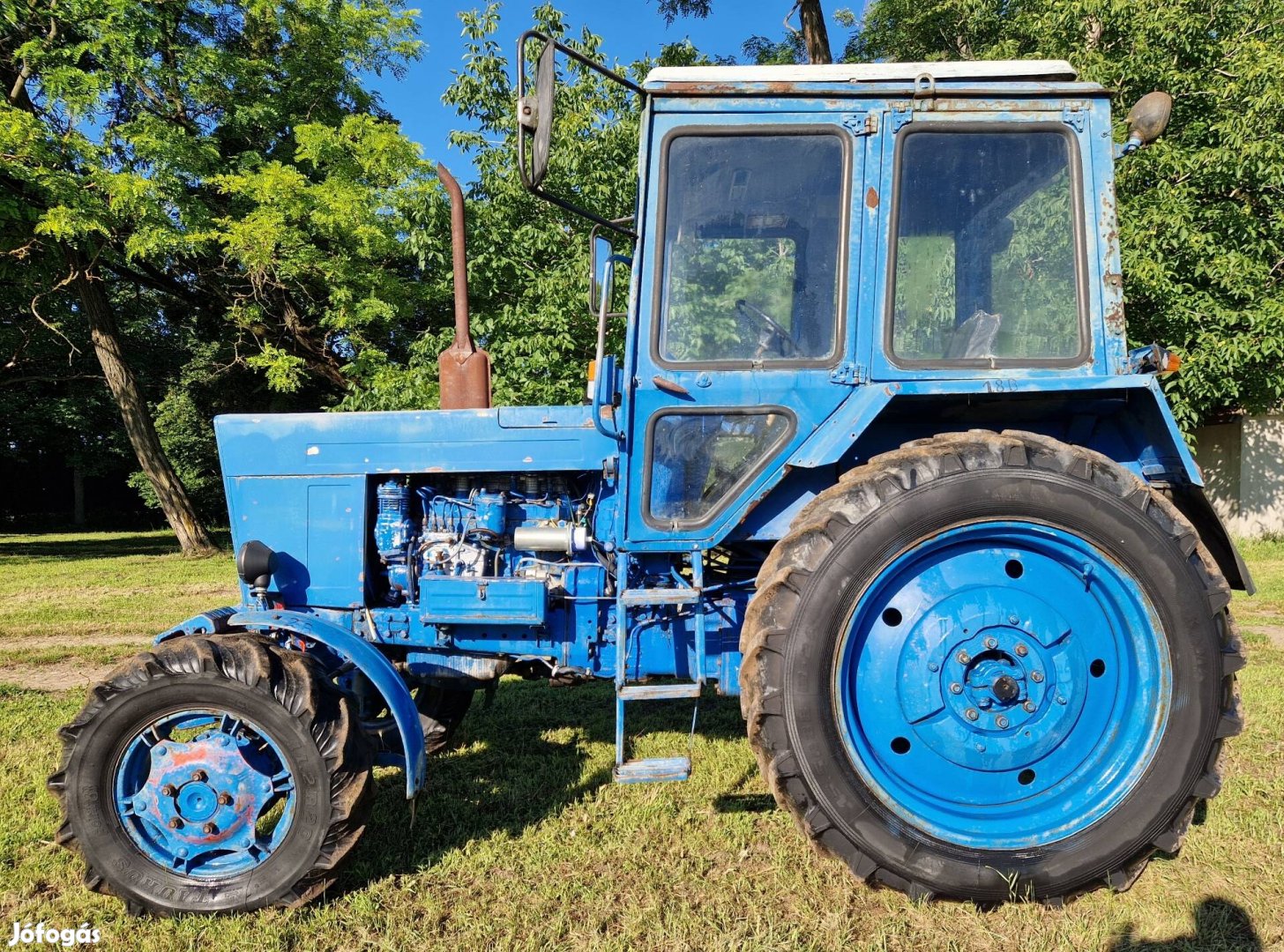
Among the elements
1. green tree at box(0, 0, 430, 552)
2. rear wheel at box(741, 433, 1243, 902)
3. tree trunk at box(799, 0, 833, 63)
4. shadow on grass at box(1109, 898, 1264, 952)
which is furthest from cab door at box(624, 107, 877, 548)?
tree trunk at box(799, 0, 833, 63)

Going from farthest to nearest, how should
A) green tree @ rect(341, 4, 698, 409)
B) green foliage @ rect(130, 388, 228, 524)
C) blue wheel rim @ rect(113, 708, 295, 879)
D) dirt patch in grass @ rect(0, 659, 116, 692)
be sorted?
green foliage @ rect(130, 388, 228, 524) → green tree @ rect(341, 4, 698, 409) → dirt patch in grass @ rect(0, 659, 116, 692) → blue wheel rim @ rect(113, 708, 295, 879)

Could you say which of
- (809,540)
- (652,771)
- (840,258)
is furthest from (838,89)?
(652,771)

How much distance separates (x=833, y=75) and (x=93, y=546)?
1786cm

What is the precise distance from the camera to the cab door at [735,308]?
Answer: 2629 millimetres

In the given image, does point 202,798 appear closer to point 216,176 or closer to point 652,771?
point 652,771

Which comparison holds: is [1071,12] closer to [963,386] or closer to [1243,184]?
[1243,184]

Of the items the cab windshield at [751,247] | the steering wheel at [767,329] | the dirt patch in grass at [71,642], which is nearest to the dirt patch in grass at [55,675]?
the dirt patch in grass at [71,642]

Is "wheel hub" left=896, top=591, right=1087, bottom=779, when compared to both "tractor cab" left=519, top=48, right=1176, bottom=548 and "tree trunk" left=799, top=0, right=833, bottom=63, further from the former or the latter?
"tree trunk" left=799, top=0, right=833, bottom=63

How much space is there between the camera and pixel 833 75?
2.59 meters

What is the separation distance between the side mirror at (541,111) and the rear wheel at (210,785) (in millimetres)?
1697

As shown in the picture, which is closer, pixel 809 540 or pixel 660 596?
pixel 809 540

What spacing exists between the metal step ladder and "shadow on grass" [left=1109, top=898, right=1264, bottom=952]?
1.29m

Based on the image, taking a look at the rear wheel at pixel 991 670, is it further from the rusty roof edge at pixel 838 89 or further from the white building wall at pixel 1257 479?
the white building wall at pixel 1257 479

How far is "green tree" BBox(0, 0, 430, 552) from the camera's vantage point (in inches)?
403
